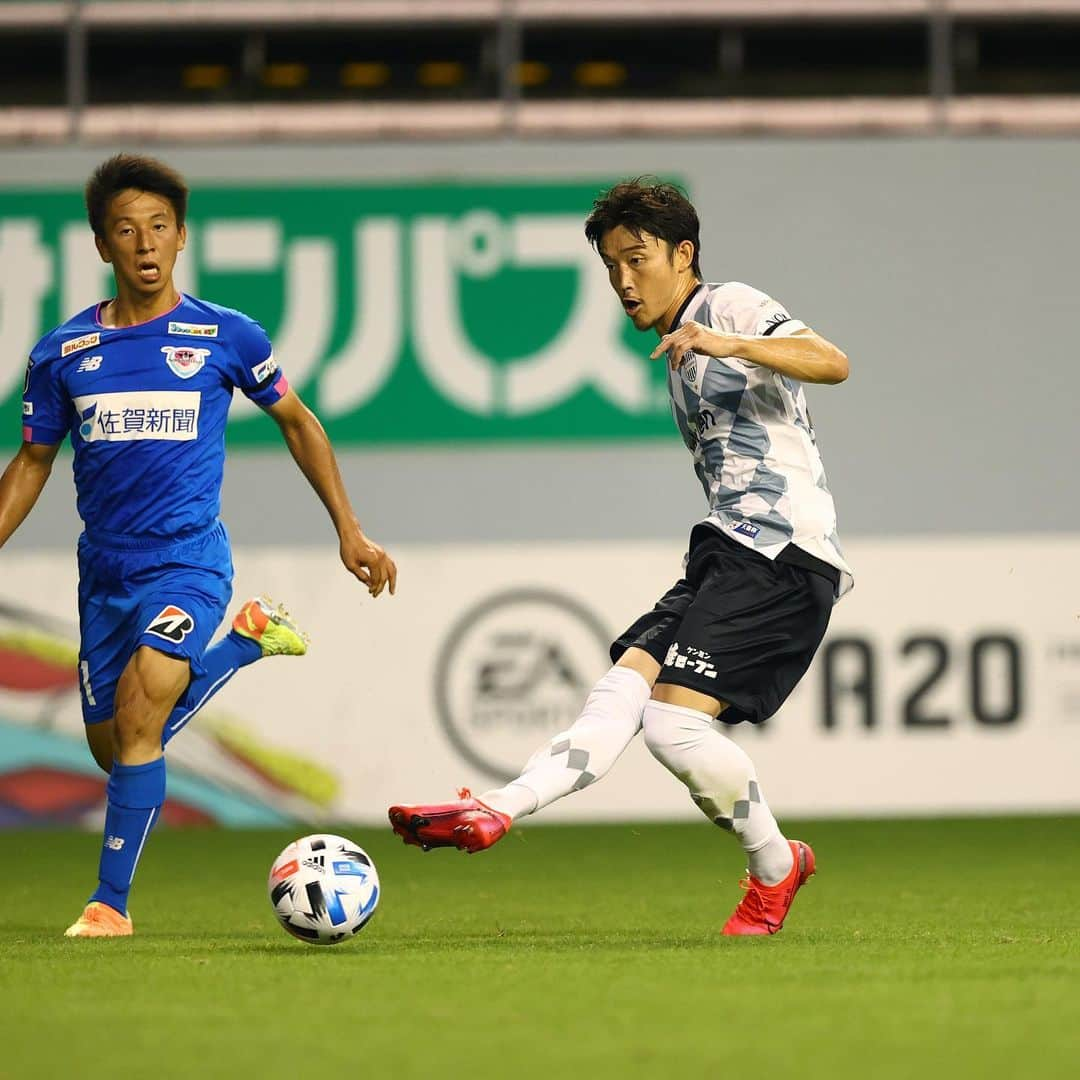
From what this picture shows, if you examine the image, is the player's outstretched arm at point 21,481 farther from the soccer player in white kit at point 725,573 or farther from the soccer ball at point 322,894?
the soccer player in white kit at point 725,573

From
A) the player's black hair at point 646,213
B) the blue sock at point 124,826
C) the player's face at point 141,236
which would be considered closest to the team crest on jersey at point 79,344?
the player's face at point 141,236

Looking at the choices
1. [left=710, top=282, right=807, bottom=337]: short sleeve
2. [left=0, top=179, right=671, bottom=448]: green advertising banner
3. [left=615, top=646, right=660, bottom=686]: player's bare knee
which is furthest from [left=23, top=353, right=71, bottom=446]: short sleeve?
[left=0, top=179, right=671, bottom=448]: green advertising banner

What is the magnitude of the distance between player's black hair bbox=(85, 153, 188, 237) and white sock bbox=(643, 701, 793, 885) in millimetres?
1872

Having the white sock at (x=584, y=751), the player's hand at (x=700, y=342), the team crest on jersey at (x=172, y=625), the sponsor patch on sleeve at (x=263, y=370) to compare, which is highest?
the player's hand at (x=700, y=342)

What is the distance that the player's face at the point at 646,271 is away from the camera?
5.14 meters

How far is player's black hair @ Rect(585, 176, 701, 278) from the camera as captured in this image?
201 inches

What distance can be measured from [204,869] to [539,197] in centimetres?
363

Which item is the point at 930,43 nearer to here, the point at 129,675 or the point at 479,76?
the point at 479,76

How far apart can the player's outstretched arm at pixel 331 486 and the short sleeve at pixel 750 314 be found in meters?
1.15

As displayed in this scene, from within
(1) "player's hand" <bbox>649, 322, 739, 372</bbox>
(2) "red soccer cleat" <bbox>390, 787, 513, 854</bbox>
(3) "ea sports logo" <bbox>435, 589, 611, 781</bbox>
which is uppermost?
(1) "player's hand" <bbox>649, 322, 739, 372</bbox>

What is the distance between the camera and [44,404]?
18.6ft

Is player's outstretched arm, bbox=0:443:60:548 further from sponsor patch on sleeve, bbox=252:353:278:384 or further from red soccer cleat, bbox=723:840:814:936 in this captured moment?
red soccer cleat, bbox=723:840:814:936

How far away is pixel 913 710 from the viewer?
31.3ft

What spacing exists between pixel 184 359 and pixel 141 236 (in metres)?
0.34
